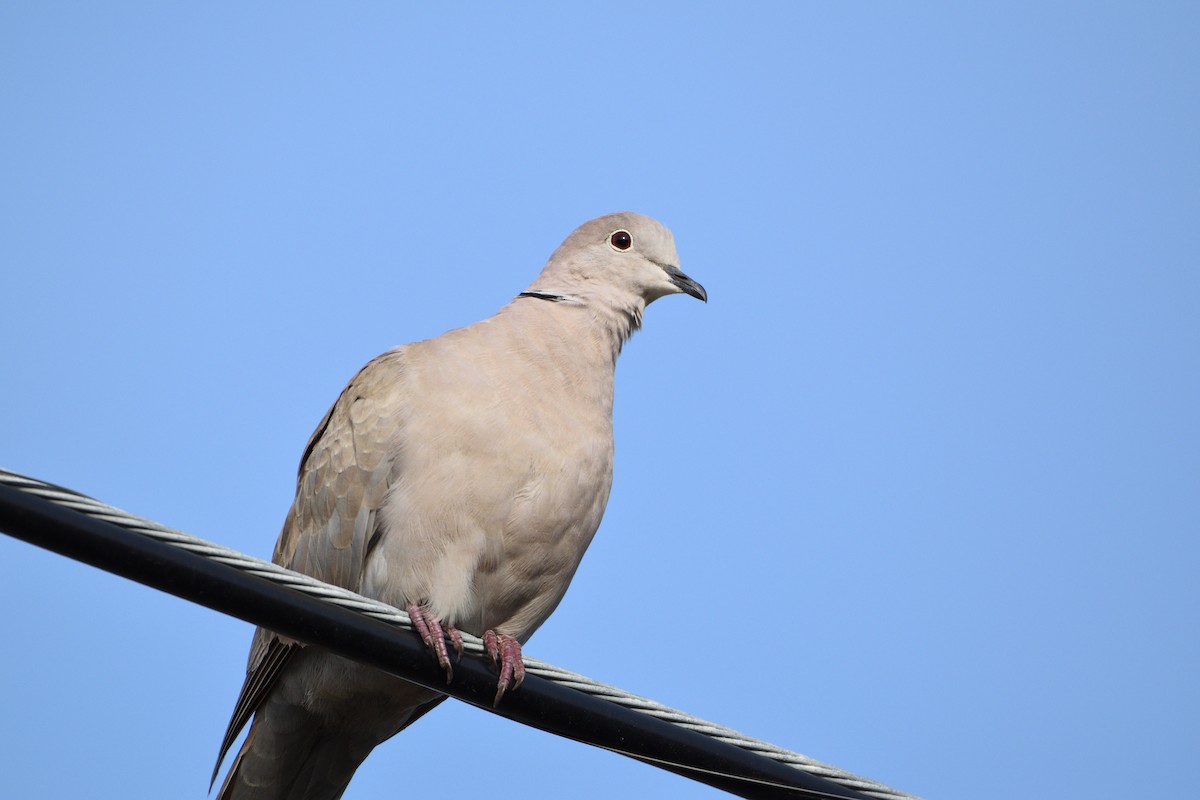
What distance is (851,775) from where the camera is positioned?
10.7ft

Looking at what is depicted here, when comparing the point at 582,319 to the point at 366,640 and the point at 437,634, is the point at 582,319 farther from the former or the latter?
the point at 366,640

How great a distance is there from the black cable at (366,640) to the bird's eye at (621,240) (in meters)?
3.05

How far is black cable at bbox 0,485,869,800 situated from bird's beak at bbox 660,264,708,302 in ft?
10.0

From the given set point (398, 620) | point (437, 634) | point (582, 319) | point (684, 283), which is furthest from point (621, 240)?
point (398, 620)

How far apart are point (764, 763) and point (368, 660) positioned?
979 mm

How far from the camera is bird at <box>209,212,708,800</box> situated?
4.82 meters

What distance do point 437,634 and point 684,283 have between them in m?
2.58

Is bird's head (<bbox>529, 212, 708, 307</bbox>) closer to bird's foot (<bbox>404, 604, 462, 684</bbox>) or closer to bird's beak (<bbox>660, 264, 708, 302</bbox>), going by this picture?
bird's beak (<bbox>660, 264, 708, 302</bbox>)

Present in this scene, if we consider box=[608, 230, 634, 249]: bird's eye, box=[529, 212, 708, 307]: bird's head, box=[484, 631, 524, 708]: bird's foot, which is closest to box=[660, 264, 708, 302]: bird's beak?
box=[529, 212, 708, 307]: bird's head

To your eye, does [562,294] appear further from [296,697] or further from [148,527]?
[148,527]

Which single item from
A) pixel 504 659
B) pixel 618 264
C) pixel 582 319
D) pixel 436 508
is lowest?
pixel 504 659

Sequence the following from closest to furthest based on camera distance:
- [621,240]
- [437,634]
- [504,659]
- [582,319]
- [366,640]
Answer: [366,640], [504,659], [437,634], [582,319], [621,240]

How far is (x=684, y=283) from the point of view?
6332 mm

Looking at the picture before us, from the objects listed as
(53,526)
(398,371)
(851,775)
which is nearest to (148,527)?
(53,526)
